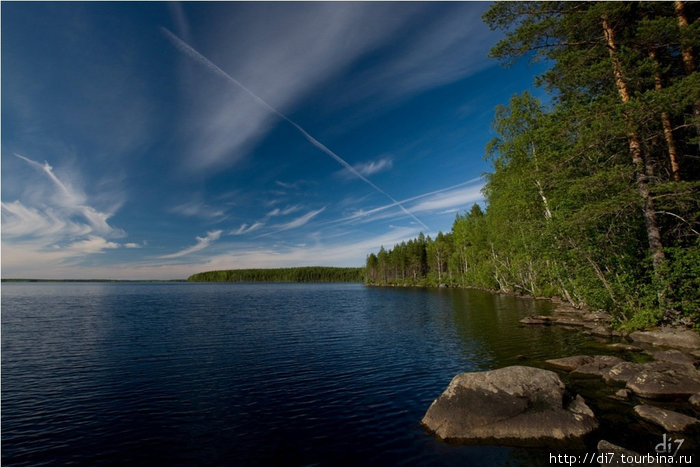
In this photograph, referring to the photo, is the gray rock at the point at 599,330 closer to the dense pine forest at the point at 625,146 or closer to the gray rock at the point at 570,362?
the dense pine forest at the point at 625,146

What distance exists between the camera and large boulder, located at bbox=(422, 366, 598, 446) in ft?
33.9

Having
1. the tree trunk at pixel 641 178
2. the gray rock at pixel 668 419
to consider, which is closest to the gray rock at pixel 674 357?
the tree trunk at pixel 641 178

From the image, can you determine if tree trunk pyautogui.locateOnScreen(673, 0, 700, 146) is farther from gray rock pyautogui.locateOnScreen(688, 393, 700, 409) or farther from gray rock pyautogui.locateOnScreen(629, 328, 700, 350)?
gray rock pyautogui.locateOnScreen(688, 393, 700, 409)

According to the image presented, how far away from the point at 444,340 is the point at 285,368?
1288 centimetres

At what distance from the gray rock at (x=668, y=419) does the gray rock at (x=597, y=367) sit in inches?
196

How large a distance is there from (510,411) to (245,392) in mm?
11439

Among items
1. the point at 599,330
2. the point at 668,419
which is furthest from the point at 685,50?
the point at 668,419

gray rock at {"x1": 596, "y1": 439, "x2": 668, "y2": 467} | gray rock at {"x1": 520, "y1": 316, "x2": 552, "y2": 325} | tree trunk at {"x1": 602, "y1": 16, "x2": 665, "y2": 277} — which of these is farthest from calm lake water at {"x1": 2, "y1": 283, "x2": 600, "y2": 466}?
tree trunk at {"x1": 602, "y1": 16, "x2": 665, "y2": 277}

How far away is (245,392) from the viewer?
51.5 feet

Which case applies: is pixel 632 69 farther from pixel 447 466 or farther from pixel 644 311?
pixel 447 466

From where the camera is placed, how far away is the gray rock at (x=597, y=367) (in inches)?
625

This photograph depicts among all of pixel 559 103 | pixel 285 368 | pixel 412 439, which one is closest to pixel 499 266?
pixel 559 103

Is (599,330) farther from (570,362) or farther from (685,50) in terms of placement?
(685,50)

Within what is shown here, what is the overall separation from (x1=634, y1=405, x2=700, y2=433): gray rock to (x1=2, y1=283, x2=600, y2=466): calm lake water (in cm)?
443
